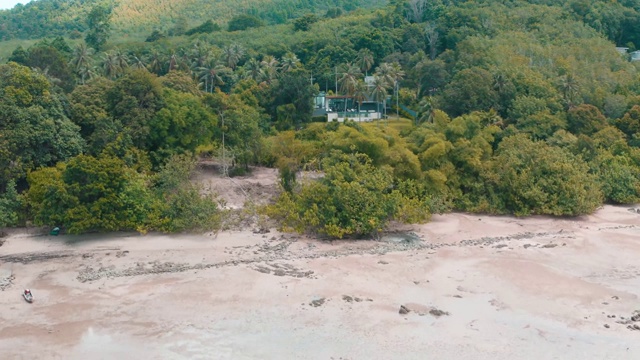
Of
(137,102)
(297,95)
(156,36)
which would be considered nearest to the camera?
(137,102)

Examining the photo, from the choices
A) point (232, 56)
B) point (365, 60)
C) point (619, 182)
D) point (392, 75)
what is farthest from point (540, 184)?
point (232, 56)

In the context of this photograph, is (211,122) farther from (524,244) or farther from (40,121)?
(524,244)

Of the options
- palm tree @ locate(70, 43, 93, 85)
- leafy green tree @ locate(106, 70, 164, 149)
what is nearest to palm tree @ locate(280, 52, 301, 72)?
palm tree @ locate(70, 43, 93, 85)

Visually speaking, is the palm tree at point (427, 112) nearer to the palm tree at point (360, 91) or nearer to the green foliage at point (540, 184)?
the palm tree at point (360, 91)

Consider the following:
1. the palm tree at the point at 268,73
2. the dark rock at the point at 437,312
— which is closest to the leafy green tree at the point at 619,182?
the dark rock at the point at 437,312

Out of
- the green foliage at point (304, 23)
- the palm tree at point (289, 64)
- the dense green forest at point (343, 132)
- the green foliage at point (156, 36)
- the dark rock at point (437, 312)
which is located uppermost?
the green foliage at point (304, 23)

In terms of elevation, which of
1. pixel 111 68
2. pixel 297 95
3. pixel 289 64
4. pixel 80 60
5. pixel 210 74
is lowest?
pixel 297 95

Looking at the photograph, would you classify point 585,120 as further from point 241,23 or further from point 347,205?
point 241,23
